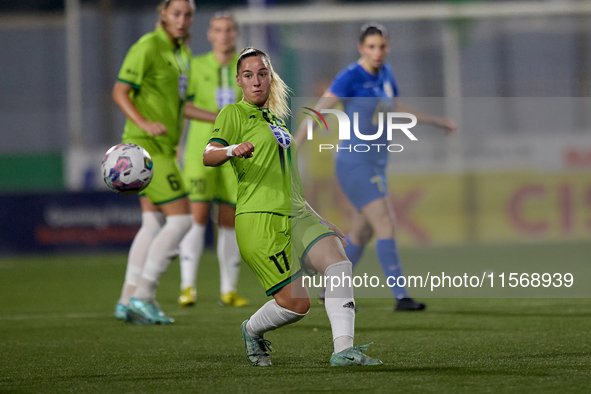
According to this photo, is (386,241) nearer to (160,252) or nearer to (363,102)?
(363,102)

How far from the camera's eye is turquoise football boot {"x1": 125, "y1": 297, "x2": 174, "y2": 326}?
614 cm

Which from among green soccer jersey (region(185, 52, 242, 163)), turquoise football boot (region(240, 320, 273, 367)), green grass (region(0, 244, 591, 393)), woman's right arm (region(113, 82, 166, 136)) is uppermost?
green soccer jersey (region(185, 52, 242, 163))

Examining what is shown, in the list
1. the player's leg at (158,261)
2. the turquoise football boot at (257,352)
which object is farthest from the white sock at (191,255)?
the turquoise football boot at (257,352)

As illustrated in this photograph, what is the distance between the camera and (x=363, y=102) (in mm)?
6637

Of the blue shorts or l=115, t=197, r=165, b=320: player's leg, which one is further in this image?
the blue shorts

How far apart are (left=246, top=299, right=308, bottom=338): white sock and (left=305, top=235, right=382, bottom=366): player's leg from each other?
17 centimetres

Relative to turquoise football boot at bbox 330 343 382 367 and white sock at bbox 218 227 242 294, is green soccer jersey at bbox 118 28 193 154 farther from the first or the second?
turquoise football boot at bbox 330 343 382 367

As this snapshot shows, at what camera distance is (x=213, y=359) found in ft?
15.3

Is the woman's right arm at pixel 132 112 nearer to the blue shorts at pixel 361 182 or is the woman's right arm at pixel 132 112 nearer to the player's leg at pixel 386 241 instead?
the blue shorts at pixel 361 182

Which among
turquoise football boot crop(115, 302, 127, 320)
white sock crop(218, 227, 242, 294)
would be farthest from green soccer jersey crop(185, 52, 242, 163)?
turquoise football boot crop(115, 302, 127, 320)

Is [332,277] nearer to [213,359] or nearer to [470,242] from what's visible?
[213,359]

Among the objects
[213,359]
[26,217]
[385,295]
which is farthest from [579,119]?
[213,359]

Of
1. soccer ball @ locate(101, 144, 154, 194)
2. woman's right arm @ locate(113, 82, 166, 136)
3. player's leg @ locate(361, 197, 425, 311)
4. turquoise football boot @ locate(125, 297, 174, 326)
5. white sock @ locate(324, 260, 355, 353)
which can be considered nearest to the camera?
white sock @ locate(324, 260, 355, 353)

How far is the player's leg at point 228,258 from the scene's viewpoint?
7297mm
